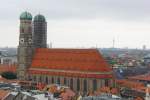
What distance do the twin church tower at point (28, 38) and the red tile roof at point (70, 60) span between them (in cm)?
178

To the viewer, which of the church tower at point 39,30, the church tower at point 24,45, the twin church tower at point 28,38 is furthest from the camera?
the church tower at point 39,30

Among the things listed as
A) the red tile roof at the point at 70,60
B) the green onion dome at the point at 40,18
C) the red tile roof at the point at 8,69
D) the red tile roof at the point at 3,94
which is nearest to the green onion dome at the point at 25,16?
the green onion dome at the point at 40,18

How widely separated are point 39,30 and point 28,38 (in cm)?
567

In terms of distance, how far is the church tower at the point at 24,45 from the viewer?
312 feet

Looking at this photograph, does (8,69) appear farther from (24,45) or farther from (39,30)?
(24,45)

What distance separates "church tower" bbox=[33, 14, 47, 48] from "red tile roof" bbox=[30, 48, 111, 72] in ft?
12.4

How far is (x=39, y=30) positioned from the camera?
100 meters

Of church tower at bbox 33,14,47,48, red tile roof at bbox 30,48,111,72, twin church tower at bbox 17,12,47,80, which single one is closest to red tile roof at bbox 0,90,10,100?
red tile roof at bbox 30,48,111,72

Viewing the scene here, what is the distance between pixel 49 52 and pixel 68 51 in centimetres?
483

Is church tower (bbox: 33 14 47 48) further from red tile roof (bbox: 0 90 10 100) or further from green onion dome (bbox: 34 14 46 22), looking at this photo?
red tile roof (bbox: 0 90 10 100)

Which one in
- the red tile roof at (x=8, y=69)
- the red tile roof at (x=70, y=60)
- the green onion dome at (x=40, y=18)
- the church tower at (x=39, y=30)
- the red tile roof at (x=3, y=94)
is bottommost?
the red tile roof at (x=3, y=94)

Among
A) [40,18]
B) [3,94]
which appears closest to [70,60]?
[40,18]

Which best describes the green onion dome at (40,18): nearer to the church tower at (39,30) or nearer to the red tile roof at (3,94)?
the church tower at (39,30)

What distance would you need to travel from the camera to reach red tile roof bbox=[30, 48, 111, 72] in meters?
87.6
